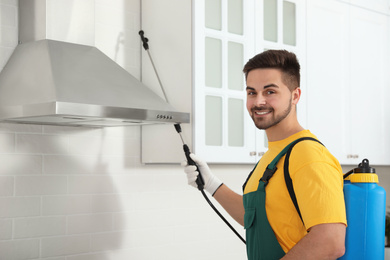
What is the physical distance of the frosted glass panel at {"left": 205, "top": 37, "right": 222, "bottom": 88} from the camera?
2445mm

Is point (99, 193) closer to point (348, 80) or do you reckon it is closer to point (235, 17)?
point (235, 17)

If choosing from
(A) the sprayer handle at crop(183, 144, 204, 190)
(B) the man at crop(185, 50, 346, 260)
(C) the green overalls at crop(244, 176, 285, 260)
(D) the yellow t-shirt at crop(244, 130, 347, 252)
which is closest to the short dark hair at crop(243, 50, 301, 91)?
(B) the man at crop(185, 50, 346, 260)

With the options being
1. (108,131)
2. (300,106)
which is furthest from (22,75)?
(300,106)

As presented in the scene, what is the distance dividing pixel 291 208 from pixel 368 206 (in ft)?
0.80

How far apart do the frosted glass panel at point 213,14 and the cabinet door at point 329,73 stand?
2.13 ft

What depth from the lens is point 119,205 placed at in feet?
8.34

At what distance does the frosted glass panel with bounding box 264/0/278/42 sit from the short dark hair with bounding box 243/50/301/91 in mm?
871

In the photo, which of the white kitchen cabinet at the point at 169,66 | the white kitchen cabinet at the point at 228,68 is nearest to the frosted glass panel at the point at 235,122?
the white kitchen cabinet at the point at 228,68

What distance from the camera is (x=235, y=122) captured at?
2.58m

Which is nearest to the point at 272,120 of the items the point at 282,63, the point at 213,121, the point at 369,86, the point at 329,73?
the point at 282,63

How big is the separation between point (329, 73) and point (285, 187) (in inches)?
59.3

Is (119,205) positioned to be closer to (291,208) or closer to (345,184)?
(291,208)

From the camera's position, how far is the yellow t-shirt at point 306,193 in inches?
61.3

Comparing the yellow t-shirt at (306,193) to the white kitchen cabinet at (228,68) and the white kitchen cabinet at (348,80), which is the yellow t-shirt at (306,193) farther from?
the white kitchen cabinet at (348,80)
